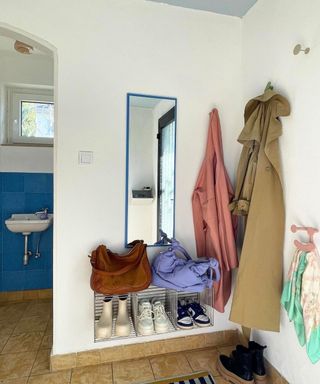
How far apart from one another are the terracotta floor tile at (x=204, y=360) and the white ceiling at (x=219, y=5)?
2299mm

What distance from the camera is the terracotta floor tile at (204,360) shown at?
1584mm

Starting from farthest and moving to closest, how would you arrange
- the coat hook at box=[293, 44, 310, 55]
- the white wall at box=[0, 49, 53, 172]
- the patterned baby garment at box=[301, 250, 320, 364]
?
the white wall at box=[0, 49, 53, 172]
the coat hook at box=[293, 44, 310, 55]
the patterned baby garment at box=[301, 250, 320, 364]

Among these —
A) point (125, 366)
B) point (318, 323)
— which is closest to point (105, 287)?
point (125, 366)

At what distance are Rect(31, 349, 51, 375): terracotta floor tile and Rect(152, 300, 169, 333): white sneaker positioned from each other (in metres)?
0.71

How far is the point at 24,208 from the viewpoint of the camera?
2.49 m

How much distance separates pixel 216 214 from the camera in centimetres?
166

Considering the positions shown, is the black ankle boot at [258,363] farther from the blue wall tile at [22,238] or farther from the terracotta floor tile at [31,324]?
the blue wall tile at [22,238]

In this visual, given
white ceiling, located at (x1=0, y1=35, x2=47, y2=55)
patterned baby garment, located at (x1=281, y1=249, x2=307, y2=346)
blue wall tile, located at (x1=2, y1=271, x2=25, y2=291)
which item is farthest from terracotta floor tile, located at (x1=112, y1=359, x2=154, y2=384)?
white ceiling, located at (x1=0, y1=35, x2=47, y2=55)

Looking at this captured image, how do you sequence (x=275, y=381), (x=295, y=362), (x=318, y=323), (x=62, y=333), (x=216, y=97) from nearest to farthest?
(x=318, y=323)
(x=295, y=362)
(x=275, y=381)
(x=62, y=333)
(x=216, y=97)

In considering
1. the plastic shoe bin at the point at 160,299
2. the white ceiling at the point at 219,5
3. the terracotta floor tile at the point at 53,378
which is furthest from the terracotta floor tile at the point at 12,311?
the white ceiling at the point at 219,5

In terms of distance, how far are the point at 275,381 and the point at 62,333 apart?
128 cm

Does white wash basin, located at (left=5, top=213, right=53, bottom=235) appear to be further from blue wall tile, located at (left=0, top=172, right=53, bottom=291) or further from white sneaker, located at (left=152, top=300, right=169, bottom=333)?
white sneaker, located at (left=152, top=300, right=169, bottom=333)

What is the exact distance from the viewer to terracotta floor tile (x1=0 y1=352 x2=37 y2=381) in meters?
1.50

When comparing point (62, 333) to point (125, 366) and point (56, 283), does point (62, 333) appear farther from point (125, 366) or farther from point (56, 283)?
point (125, 366)
